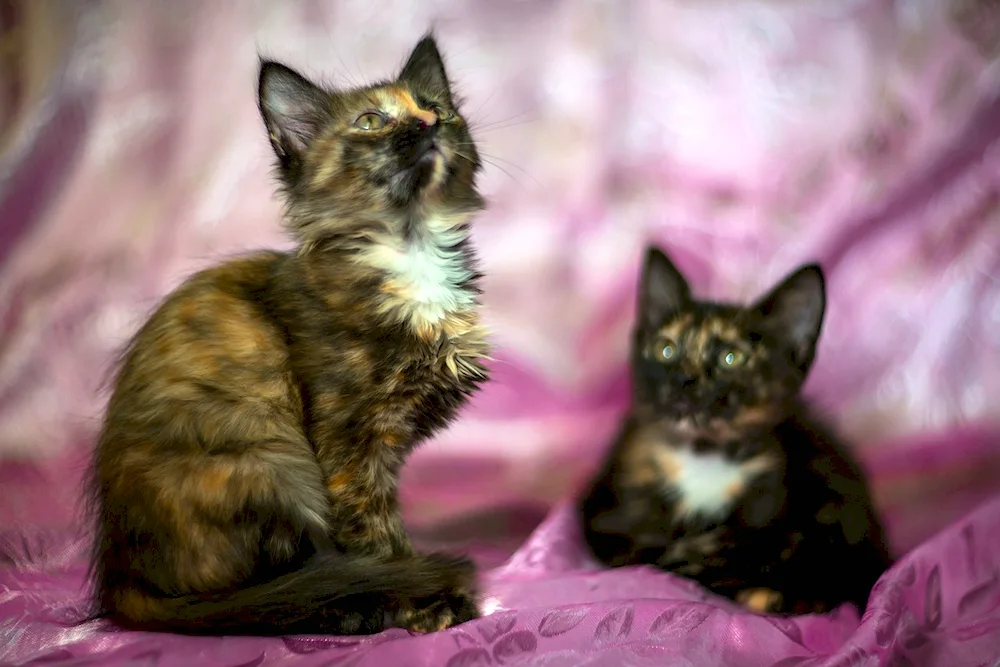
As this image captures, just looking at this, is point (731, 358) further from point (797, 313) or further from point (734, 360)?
point (797, 313)

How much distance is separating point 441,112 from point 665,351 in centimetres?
47

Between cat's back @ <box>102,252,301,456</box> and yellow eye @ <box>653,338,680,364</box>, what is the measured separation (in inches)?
20.7

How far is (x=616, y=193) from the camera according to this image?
→ 1507 millimetres

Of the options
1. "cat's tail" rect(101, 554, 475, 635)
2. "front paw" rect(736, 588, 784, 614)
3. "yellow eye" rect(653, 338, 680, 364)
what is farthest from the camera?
"yellow eye" rect(653, 338, 680, 364)

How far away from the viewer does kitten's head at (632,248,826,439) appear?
4.03 ft

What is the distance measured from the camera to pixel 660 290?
1.36 metres

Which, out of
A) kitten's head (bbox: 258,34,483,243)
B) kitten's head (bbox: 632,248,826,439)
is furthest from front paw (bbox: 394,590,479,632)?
kitten's head (bbox: 258,34,483,243)

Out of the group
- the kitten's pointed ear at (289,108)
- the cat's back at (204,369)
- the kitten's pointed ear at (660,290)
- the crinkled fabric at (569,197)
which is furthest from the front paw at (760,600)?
the kitten's pointed ear at (289,108)

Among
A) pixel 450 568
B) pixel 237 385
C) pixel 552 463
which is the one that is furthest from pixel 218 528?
pixel 552 463

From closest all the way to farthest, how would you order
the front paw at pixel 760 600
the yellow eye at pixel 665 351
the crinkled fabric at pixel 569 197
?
the front paw at pixel 760 600, the yellow eye at pixel 665 351, the crinkled fabric at pixel 569 197

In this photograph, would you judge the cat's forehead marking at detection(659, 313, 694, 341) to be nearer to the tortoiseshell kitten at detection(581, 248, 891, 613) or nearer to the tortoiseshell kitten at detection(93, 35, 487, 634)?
the tortoiseshell kitten at detection(581, 248, 891, 613)

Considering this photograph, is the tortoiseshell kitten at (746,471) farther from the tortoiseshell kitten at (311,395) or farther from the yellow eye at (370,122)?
the yellow eye at (370,122)

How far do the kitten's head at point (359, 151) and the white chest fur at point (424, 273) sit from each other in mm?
36

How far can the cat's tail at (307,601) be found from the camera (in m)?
1.03
